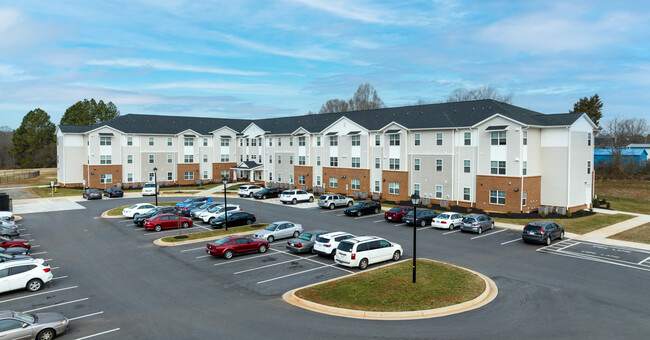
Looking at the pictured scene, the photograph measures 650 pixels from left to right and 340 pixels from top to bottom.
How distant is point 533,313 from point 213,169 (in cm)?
6460

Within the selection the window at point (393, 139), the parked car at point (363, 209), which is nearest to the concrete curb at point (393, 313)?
the parked car at point (363, 209)

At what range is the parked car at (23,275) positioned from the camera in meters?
17.9

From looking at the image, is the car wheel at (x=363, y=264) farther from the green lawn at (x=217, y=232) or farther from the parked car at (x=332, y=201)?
the parked car at (x=332, y=201)

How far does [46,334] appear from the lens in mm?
13055

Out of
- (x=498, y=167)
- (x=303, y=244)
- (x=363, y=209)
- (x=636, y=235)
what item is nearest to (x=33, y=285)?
(x=303, y=244)

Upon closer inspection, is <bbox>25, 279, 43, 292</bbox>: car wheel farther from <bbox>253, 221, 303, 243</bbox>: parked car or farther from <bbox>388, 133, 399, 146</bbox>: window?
<bbox>388, 133, 399, 146</bbox>: window

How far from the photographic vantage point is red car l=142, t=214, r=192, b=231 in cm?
3216

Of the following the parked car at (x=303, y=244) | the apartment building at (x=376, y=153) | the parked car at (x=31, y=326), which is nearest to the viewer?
the parked car at (x=31, y=326)

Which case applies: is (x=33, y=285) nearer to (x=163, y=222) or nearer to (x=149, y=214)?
(x=163, y=222)

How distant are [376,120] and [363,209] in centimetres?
1736

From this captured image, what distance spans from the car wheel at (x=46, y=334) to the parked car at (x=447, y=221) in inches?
1044

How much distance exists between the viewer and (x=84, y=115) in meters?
93.2

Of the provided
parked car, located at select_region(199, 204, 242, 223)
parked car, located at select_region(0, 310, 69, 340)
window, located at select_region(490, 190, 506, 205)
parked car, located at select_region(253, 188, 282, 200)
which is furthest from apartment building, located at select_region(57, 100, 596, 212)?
parked car, located at select_region(0, 310, 69, 340)

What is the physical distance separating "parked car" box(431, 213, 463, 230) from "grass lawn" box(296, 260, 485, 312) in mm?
12524
